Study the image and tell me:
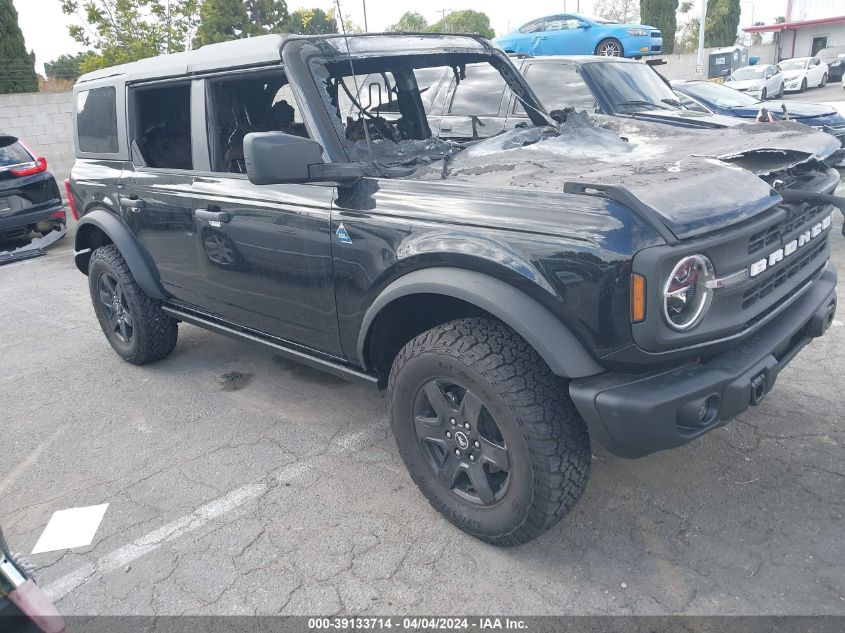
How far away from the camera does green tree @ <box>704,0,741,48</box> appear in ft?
143

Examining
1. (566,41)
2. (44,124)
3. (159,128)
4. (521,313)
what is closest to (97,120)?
(159,128)

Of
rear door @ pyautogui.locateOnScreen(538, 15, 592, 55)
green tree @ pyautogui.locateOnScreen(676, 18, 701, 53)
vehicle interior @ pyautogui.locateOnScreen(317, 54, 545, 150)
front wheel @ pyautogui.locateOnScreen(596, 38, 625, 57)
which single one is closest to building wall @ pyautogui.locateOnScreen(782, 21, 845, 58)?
green tree @ pyautogui.locateOnScreen(676, 18, 701, 53)

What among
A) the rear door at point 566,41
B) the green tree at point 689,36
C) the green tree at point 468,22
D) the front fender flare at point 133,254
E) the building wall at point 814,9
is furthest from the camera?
the green tree at point 468,22

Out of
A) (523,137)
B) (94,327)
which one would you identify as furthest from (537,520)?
(94,327)

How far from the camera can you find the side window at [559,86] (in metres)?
7.09

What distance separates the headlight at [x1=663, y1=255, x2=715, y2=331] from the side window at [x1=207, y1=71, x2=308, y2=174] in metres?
2.09

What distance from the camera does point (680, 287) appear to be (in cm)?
220

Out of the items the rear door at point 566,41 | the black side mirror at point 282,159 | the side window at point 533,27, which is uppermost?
the side window at point 533,27

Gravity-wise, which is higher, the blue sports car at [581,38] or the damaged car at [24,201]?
the blue sports car at [581,38]

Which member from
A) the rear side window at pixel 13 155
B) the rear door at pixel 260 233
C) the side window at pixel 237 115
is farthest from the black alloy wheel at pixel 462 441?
the rear side window at pixel 13 155

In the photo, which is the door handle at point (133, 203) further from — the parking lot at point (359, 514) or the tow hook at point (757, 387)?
the tow hook at point (757, 387)

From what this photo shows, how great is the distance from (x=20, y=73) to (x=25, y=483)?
15217 millimetres

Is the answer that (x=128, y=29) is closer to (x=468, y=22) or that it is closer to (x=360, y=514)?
(x=360, y=514)

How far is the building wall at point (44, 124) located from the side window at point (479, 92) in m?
11.9
